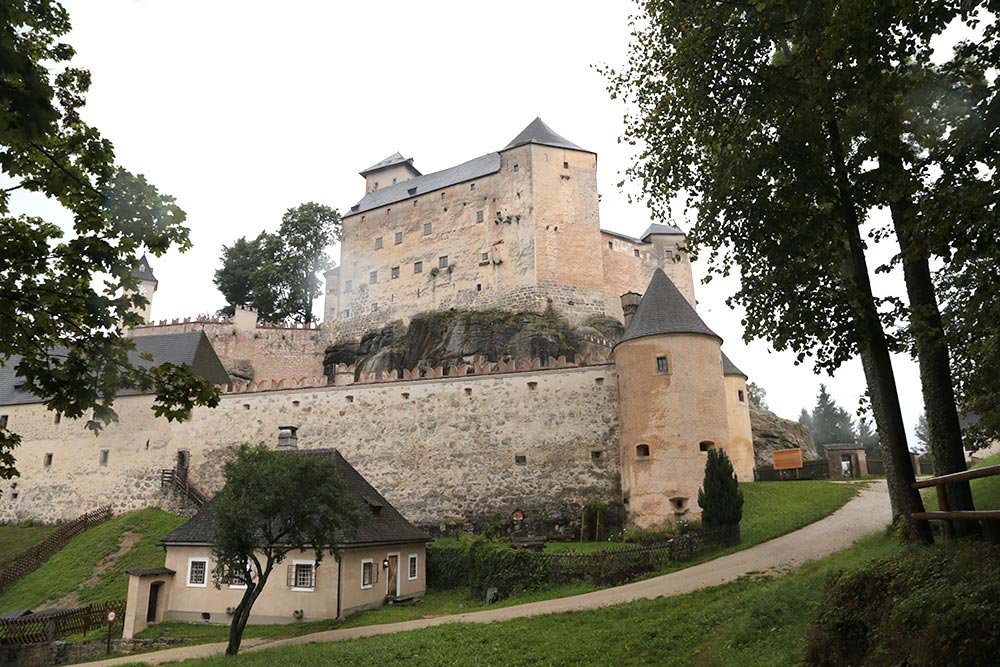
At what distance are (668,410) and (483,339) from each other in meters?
16.8

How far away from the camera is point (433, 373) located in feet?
102

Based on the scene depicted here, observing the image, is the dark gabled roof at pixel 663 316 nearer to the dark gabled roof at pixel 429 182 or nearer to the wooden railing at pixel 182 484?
the wooden railing at pixel 182 484

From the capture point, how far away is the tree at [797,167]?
9570mm

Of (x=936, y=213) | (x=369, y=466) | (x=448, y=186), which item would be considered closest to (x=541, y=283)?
(x=448, y=186)

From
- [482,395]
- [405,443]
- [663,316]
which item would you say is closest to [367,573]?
[405,443]

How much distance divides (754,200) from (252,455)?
13.9 meters

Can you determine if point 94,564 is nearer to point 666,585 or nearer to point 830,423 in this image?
point 666,585

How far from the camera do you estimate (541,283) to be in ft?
144

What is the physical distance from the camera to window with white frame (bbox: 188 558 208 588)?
879 inches

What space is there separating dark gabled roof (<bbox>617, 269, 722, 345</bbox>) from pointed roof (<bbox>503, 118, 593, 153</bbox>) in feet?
71.7

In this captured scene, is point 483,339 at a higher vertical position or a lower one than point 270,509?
higher

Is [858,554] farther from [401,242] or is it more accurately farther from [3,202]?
[401,242]

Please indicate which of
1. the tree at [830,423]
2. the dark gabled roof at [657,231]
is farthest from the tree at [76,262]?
the tree at [830,423]

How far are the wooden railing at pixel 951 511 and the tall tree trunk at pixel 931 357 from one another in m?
0.30
